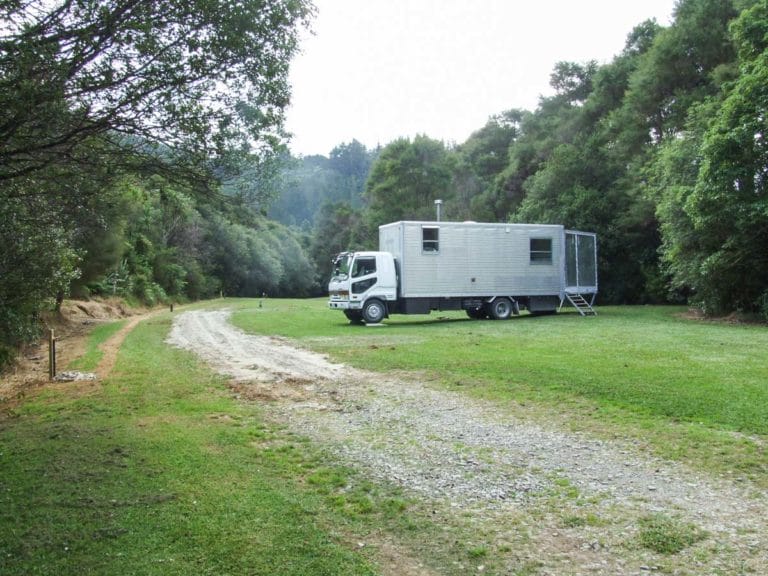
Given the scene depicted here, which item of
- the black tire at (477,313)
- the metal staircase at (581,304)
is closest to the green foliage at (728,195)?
the metal staircase at (581,304)

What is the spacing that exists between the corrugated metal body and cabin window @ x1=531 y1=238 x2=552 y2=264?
0.11 m

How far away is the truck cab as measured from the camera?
67.4 ft

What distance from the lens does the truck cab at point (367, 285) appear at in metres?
20.5

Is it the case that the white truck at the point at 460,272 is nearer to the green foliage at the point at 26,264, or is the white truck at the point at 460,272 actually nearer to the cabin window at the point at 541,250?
the cabin window at the point at 541,250

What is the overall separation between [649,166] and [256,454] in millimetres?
27174

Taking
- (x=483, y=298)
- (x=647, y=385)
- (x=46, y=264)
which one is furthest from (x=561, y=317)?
(x=46, y=264)

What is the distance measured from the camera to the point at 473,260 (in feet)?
72.0

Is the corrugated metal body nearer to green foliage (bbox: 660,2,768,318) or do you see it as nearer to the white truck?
the white truck

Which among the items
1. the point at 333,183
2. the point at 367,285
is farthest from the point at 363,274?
the point at 333,183

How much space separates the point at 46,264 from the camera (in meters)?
10.7

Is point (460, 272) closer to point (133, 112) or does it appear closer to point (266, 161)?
point (266, 161)

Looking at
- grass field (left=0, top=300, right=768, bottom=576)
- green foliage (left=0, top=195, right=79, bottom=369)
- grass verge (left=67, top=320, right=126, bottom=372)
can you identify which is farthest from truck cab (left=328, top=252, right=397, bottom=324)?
green foliage (left=0, top=195, right=79, bottom=369)

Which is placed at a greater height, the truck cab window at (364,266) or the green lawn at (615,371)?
the truck cab window at (364,266)

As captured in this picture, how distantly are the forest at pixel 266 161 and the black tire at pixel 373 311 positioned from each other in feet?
15.1
